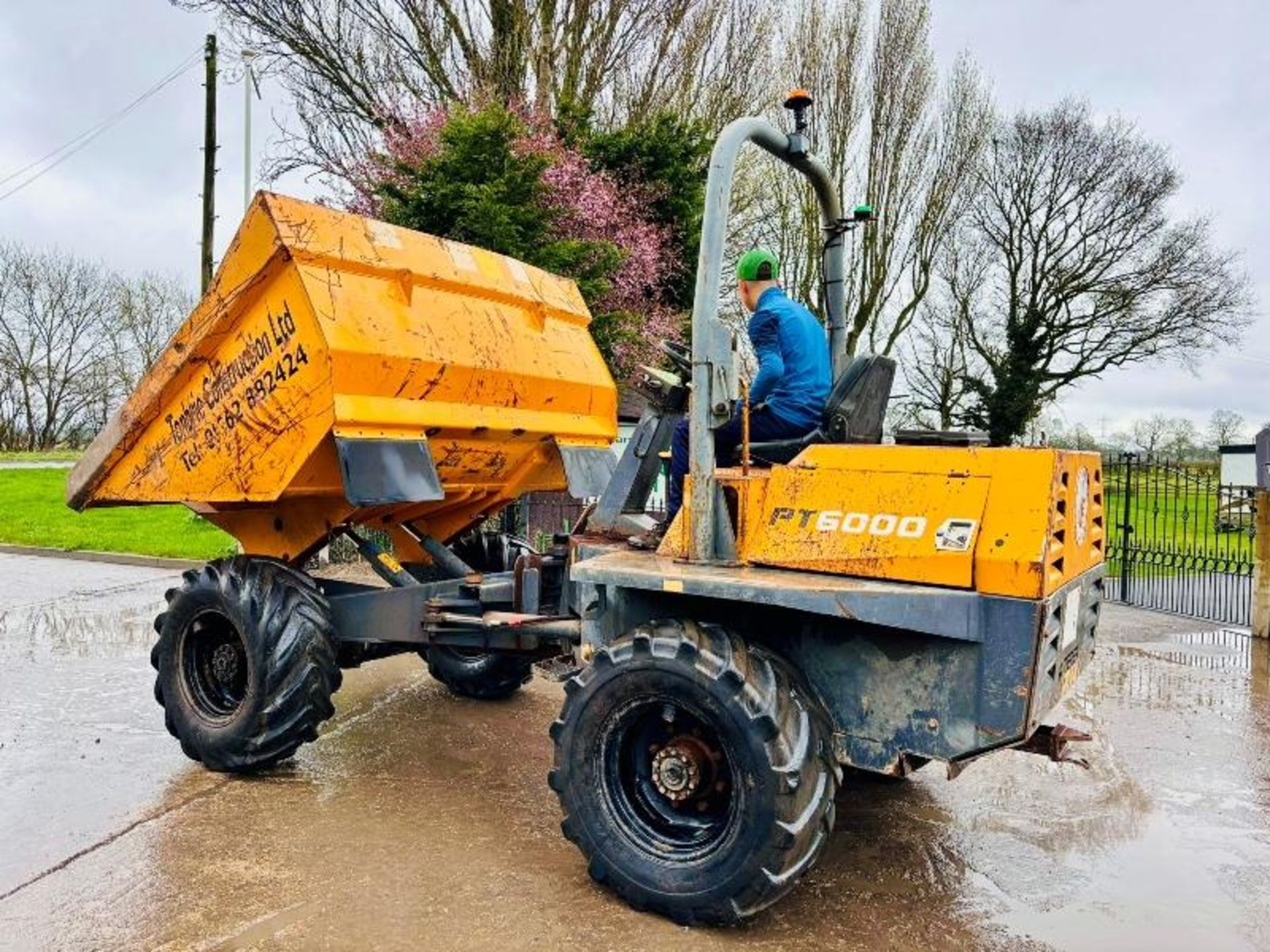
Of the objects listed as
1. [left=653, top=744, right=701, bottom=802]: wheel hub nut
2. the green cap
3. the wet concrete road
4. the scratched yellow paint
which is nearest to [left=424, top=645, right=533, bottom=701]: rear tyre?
the wet concrete road

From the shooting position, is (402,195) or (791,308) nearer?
(791,308)

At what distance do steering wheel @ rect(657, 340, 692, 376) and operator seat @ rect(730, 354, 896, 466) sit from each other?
42cm

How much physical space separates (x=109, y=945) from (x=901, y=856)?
9.59 feet

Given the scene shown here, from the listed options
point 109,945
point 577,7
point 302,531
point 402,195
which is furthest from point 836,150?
point 109,945

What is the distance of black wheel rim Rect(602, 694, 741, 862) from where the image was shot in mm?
3666

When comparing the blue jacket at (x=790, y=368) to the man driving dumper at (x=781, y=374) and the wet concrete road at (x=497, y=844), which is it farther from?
the wet concrete road at (x=497, y=844)

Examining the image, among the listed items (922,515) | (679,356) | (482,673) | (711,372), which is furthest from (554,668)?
(922,515)

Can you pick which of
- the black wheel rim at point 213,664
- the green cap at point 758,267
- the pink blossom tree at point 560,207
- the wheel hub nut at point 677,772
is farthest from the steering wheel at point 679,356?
the pink blossom tree at point 560,207

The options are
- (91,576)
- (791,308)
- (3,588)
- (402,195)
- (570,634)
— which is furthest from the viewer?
(402,195)

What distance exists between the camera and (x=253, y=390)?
479 cm

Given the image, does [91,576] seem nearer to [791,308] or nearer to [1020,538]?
[791,308]

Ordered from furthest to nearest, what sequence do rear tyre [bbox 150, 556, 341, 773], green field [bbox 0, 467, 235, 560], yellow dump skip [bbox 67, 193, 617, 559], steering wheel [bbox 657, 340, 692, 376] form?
green field [bbox 0, 467, 235, 560], rear tyre [bbox 150, 556, 341, 773], yellow dump skip [bbox 67, 193, 617, 559], steering wheel [bbox 657, 340, 692, 376]

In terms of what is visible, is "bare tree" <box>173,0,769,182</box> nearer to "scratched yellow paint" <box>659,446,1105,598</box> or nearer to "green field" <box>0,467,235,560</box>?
"green field" <box>0,467,235,560</box>

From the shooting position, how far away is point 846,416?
13.1 feet
